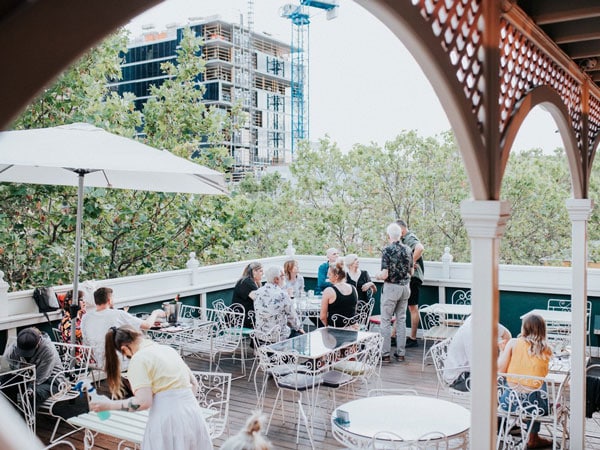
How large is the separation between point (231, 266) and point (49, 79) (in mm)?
8788

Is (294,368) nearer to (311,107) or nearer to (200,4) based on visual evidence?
(311,107)

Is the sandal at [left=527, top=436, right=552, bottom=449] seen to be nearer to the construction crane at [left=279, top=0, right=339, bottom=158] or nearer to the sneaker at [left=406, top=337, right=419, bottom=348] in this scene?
the sneaker at [left=406, top=337, right=419, bottom=348]

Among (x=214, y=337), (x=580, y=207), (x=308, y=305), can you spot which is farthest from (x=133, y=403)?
(x=308, y=305)

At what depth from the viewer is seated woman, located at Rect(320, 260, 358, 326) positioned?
22.9 feet

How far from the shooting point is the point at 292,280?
838cm

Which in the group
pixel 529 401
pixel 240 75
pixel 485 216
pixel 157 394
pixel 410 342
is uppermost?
pixel 240 75

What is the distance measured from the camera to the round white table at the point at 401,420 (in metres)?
3.92

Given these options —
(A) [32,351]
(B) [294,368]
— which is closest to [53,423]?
(A) [32,351]

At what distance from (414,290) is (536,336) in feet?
13.7

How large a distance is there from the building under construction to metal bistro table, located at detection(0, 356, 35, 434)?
53628 mm

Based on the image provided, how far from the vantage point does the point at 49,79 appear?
1048 millimetres

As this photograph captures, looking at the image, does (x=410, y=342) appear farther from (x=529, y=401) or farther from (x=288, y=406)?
(x=529, y=401)

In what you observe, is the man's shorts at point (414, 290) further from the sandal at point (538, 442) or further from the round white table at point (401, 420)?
the round white table at point (401, 420)

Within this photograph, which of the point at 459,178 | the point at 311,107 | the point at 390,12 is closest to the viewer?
the point at 390,12
